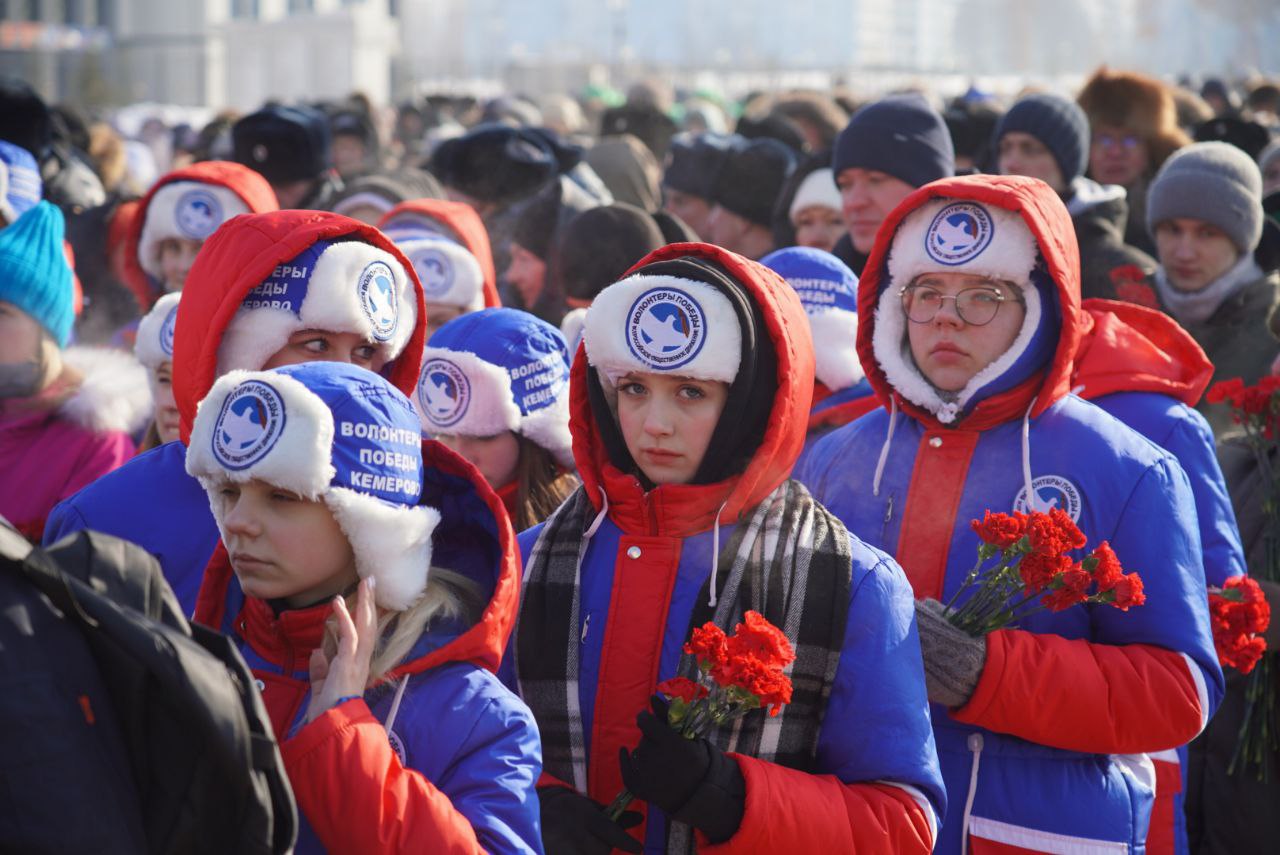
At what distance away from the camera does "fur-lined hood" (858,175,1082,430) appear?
348cm

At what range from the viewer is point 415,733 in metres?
2.60

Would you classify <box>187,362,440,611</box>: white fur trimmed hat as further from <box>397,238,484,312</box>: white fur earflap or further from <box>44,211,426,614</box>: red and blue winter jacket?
<box>397,238,484,312</box>: white fur earflap

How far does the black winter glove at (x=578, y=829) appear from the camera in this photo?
2.76 m

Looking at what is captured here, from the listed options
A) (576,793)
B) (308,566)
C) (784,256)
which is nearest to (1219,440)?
(784,256)

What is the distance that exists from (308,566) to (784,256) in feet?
8.71

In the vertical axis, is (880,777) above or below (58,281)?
below

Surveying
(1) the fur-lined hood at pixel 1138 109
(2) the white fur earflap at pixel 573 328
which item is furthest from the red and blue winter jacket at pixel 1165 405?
(1) the fur-lined hood at pixel 1138 109

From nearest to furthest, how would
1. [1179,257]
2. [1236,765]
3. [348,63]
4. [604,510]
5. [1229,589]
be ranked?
[604,510] < [1229,589] < [1236,765] < [1179,257] < [348,63]

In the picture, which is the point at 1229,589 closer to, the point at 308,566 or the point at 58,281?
the point at 308,566

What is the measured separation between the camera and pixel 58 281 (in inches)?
186

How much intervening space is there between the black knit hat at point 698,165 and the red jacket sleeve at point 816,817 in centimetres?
570

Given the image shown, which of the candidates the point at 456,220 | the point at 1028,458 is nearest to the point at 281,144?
the point at 456,220

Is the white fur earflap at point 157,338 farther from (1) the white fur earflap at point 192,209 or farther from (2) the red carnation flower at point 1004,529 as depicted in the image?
(2) the red carnation flower at point 1004,529

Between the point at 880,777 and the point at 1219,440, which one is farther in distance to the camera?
the point at 1219,440
